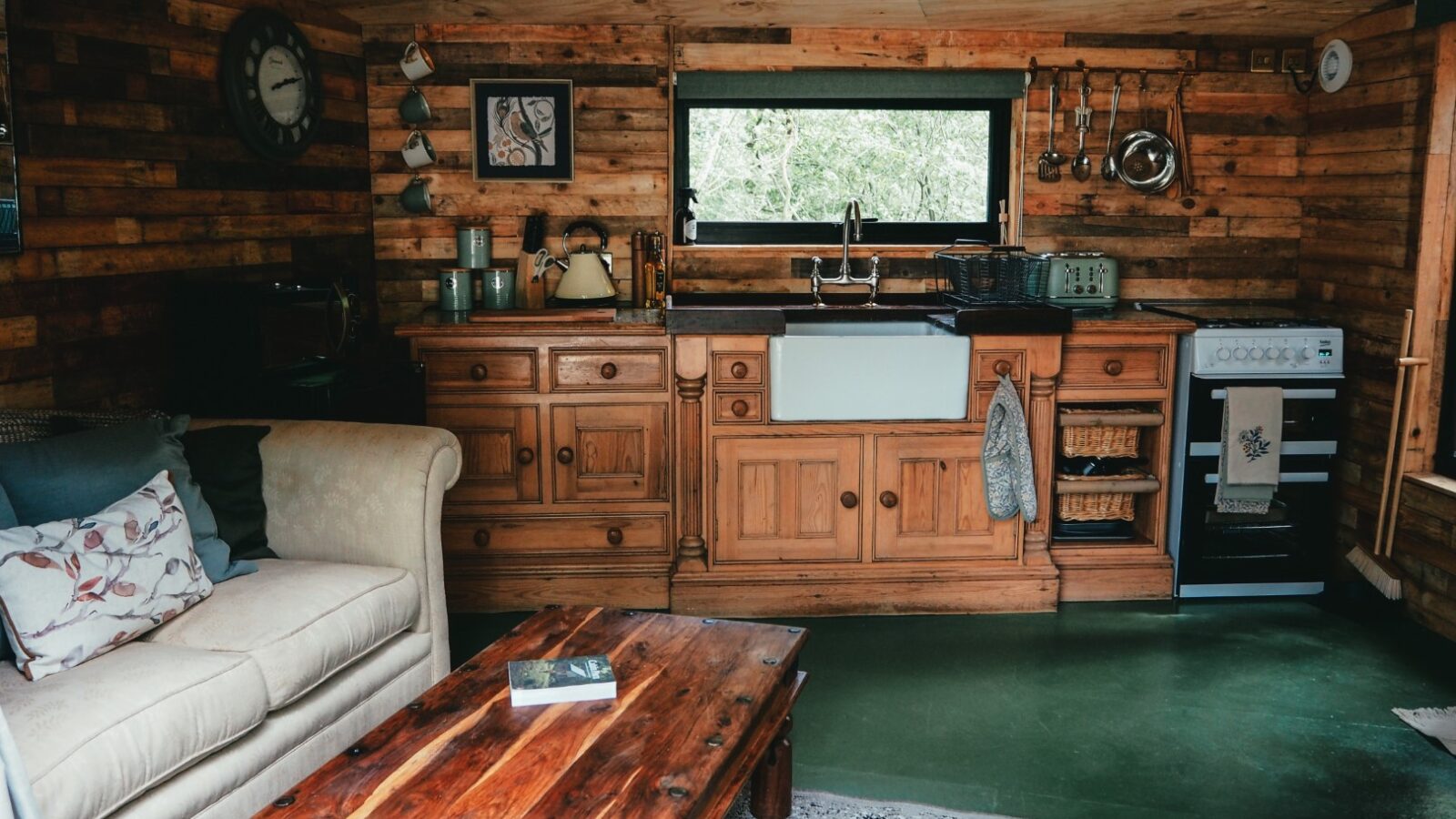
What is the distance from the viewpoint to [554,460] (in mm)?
3988

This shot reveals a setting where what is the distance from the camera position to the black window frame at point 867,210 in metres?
4.56

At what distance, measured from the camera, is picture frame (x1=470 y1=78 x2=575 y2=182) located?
4320 millimetres

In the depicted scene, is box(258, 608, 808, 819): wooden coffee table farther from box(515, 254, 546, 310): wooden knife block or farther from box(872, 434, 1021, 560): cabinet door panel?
box(515, 254, 546, 310): wooden knife block

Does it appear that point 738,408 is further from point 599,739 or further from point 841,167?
point 599,739

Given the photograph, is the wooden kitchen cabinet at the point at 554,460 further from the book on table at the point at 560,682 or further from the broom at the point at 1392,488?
the broom at the point at 1392,488

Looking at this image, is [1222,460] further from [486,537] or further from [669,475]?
[486,537]

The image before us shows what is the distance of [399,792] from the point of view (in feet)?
5.74

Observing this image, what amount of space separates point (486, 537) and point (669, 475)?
66cm

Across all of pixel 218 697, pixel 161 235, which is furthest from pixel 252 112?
pixel 218 697

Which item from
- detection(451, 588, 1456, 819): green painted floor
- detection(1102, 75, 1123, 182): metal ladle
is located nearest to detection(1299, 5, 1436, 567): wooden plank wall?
detection(451, 588, 1456, 819): green painted floor

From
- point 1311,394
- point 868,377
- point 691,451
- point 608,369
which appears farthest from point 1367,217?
point 608,369

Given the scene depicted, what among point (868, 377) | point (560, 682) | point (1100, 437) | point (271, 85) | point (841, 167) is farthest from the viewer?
point (841, 167)

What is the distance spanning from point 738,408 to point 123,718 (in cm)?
225

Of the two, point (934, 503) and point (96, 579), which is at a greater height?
point (96, 579)
